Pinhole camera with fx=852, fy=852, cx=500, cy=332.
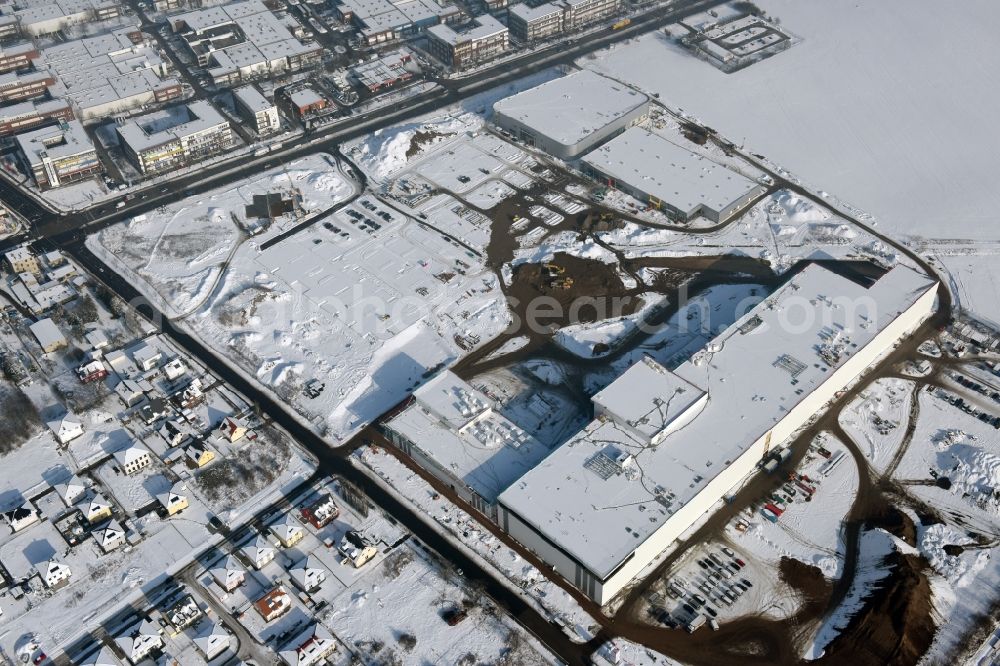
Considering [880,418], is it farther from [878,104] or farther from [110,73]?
[110,73]

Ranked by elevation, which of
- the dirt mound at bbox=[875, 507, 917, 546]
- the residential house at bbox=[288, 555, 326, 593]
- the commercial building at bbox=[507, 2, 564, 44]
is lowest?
the residential house at bbox=[288, 555, 326, 593]

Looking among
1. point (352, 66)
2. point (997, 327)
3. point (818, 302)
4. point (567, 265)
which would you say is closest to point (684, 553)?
point (818, 302)

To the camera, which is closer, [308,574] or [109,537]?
[308,574]

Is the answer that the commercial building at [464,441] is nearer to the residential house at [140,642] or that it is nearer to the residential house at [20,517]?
the residential house at [140,642]

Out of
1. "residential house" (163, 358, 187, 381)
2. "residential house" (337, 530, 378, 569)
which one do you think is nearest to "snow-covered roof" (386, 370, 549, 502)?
"residential house" (337, 530, 378, 569)

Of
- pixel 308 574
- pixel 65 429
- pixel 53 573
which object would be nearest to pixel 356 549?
pixel 308 574

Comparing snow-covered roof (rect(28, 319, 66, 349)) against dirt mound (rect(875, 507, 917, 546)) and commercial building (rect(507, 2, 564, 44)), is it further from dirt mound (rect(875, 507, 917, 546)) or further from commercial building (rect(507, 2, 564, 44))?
commercial building (rect(507, 2, 564, 44))
